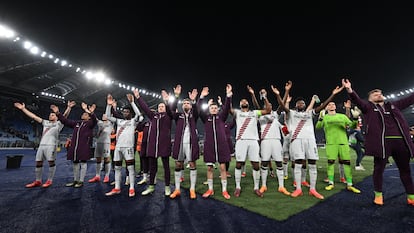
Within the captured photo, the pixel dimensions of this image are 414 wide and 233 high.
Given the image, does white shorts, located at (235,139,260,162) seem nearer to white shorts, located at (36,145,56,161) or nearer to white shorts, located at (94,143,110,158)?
white shorts, located at (94,143,110,158)

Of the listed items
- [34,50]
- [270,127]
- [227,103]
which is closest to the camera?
[227,103]

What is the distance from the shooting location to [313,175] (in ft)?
15.9

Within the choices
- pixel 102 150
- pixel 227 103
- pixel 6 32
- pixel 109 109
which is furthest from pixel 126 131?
pixel 6 32

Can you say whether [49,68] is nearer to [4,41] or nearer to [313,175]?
[4,41]

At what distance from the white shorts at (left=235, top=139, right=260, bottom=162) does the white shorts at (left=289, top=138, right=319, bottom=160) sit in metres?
1.01

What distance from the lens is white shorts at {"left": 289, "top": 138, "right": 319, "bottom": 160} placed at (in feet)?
16.3

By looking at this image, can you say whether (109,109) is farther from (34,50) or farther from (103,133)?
(34,50)

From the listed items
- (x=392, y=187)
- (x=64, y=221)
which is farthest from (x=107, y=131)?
(x=392, y=187)

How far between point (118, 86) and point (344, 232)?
1360 inches

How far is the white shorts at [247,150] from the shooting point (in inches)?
195

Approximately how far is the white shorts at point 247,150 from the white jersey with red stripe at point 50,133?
229 inches

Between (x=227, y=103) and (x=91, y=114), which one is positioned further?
(x=91, y=114)

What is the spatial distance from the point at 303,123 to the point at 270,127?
2.82 feet

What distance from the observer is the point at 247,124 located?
520 cm
